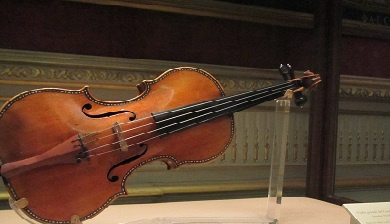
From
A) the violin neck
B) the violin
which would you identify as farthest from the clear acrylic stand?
the violin

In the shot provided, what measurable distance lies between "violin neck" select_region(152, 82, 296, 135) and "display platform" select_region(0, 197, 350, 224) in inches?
13.6

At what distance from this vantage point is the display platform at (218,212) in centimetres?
119

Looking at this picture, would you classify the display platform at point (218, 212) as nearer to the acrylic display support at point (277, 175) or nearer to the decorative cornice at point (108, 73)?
the acrylic display support at point (277, 175)

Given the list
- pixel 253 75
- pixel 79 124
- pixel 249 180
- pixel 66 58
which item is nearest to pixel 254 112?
pixel 253 75

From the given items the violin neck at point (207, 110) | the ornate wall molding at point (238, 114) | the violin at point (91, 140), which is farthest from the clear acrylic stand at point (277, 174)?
the ornate wall molding at point (238, 114)

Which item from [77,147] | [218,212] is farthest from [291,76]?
[77,147]

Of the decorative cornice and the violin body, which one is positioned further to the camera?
the decorative cornice

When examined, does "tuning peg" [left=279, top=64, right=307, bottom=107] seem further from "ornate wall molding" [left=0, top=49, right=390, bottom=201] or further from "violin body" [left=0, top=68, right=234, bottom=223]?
"ornate wall molding" [left=0, top=49, right=390, bottom=201]

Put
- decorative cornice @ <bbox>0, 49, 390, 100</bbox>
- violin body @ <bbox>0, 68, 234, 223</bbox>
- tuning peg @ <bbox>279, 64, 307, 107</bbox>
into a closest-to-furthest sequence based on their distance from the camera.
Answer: violin body @ <bbox>0, 68, 234, 223</bbox> → tuning peg @ <bbox>279, 64, 307, 107</bbox> → decorative cornice @ <bbox>0, 49, 390, 100</bbox>

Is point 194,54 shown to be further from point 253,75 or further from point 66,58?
point 66,58

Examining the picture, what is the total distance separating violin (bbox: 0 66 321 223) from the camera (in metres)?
0.86

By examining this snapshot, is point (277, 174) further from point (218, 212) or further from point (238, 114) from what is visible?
point (238, 114)

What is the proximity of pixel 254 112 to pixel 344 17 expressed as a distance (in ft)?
1.84

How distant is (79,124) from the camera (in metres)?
0.90
